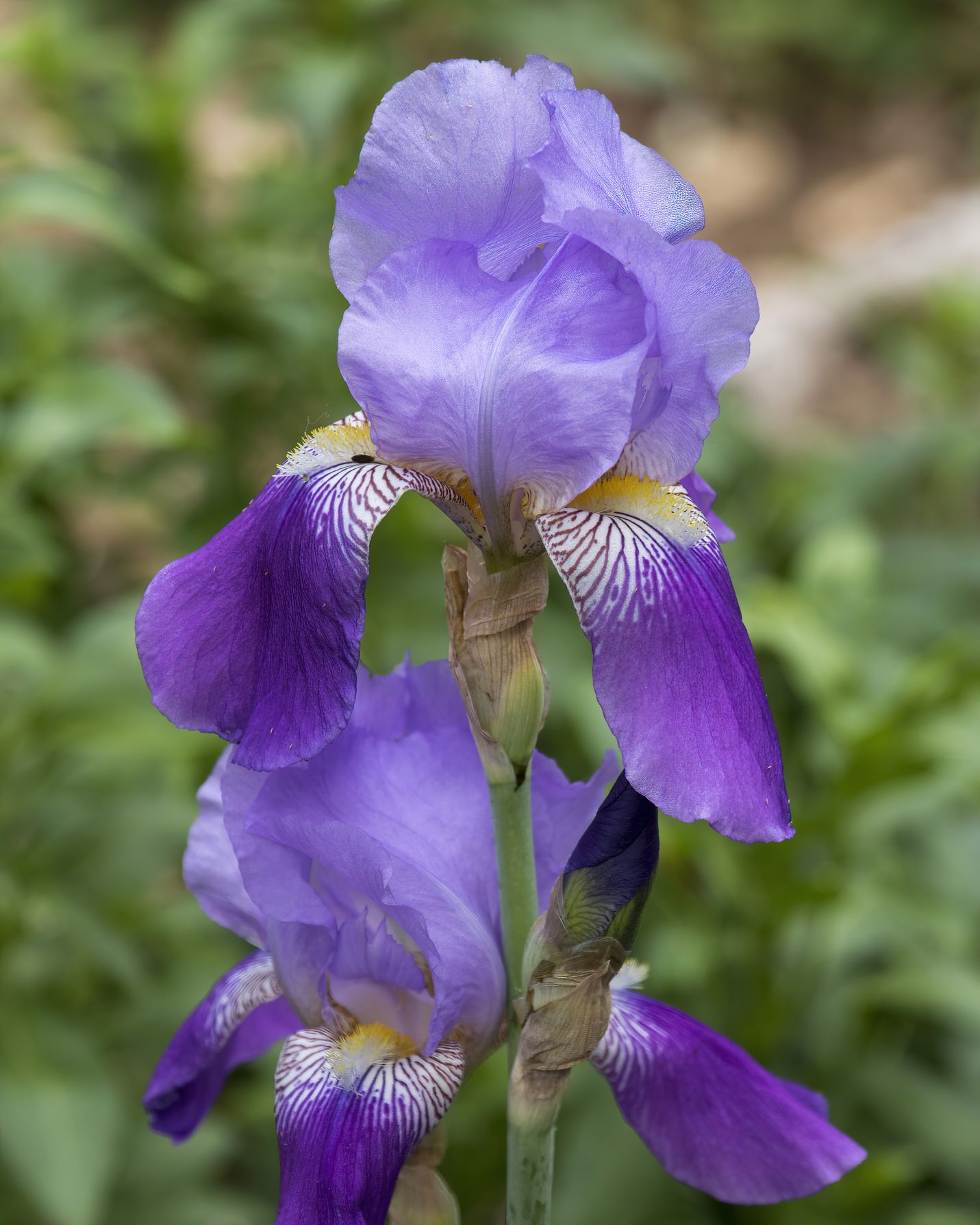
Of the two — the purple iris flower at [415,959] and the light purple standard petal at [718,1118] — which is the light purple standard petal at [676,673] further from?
the light purple standard petal at [718,1118]

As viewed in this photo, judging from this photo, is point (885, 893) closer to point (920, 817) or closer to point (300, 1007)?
point (920, 817)

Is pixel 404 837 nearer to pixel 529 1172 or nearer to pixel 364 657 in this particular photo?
pixel 529 1172

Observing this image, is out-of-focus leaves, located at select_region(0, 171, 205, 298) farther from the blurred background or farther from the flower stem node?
the flower stem node

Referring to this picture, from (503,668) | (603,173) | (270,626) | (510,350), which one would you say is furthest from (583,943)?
(603,173)

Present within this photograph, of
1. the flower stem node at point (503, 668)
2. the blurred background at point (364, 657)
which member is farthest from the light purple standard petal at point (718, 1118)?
the blurred background at point (364, 657)

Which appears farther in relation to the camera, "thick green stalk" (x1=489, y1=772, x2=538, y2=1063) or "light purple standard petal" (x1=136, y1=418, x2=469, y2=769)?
"thick green stalk" (x1=489, y1=772, x2=538, y2=1063)

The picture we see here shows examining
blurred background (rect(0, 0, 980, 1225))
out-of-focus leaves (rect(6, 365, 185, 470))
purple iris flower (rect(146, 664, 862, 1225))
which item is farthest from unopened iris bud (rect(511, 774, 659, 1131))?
out-of-focus leaves (rect(6, 365, 185, 470))

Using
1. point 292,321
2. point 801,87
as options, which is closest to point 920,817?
point 292,321
